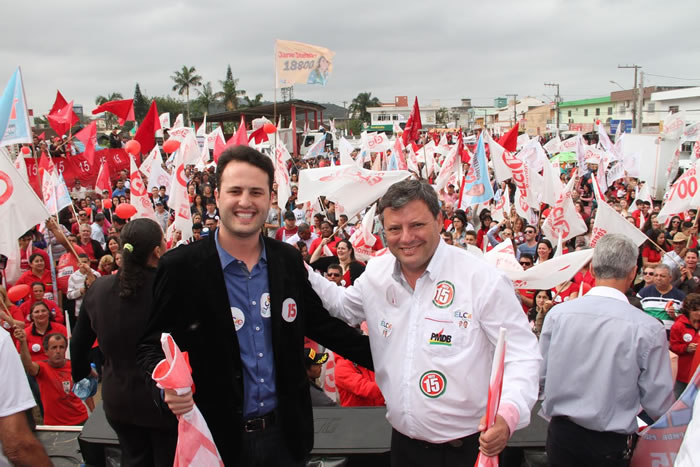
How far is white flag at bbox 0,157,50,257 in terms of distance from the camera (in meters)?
5.60

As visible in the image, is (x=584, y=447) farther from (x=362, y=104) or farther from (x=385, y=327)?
(x=362, y=104)

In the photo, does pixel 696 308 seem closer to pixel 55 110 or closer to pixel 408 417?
pixel 408 417

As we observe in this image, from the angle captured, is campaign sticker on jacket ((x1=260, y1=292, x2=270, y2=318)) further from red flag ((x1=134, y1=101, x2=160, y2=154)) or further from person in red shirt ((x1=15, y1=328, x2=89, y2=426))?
red flag ((x1=134, y1=101, x2=160, y2=154))

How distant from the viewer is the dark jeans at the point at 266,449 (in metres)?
2.24

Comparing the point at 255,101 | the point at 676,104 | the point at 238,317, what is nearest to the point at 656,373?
the point at 238,317

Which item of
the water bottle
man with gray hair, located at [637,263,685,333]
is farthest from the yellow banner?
the water bottle

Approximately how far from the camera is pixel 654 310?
227 inches

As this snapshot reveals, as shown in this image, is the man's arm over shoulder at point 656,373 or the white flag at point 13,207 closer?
the man's arm over shoulder at point 656,373

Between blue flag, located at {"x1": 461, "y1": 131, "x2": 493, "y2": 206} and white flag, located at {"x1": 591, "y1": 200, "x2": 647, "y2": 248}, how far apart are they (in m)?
3.49

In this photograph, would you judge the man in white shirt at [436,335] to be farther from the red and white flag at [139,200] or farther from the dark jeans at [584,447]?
the red and white flag at [139,200]

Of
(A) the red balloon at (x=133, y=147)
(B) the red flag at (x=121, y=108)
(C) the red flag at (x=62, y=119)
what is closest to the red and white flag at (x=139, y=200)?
(A) the red balloon at (x=133, y=147)

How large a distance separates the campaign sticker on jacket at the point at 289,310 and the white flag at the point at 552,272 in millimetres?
3540

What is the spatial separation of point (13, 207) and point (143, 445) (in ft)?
13.1

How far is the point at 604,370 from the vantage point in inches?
107
